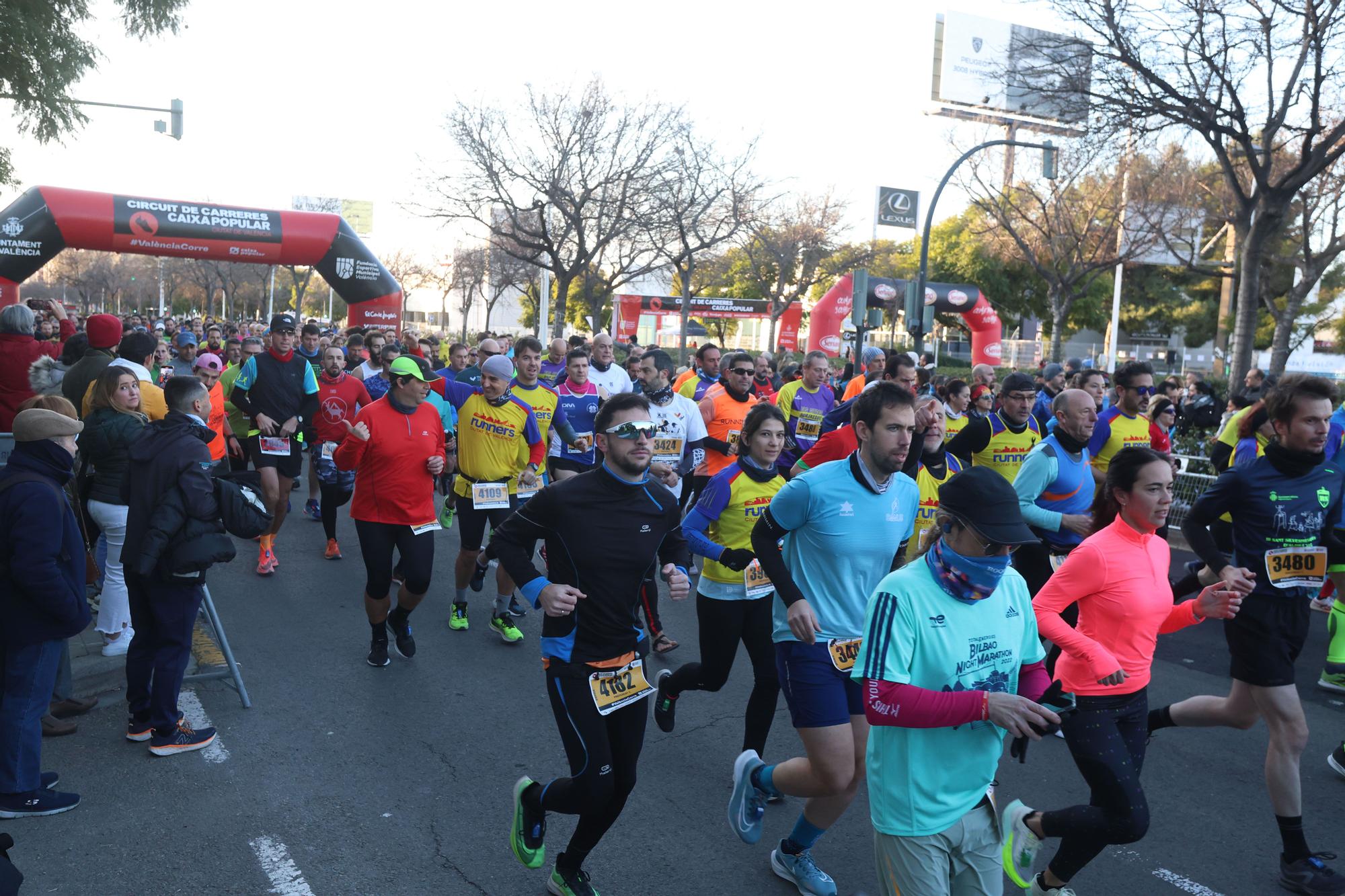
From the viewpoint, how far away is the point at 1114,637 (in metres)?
3.66

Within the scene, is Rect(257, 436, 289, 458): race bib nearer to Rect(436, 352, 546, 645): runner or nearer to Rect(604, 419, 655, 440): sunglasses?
Rect(436, 352, 546, 645): runner

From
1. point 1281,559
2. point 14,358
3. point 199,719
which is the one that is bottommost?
point 199,719

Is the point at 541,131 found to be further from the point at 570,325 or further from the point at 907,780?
the point at 570,325

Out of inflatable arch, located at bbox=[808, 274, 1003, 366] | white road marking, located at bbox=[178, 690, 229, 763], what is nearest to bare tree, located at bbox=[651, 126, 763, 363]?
inflatable arch, located at bbox=[808, 274, 1003, 366]

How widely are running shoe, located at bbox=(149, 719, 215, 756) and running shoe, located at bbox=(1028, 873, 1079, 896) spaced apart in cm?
391

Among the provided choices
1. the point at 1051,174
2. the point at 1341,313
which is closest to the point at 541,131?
the point at 1051,174

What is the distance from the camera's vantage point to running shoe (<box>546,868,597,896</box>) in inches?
150

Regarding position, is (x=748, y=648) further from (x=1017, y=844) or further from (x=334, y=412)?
(x=334, y=412)

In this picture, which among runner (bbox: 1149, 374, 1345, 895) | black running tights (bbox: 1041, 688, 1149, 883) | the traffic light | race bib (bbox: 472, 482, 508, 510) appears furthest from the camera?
the traffic light

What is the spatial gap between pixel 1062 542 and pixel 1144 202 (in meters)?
26.4

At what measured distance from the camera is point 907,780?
276 centimetres

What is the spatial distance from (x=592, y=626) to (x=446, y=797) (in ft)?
5.03

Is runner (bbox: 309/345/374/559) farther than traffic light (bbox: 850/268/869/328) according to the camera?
No

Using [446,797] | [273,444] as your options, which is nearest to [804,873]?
[446,797]
